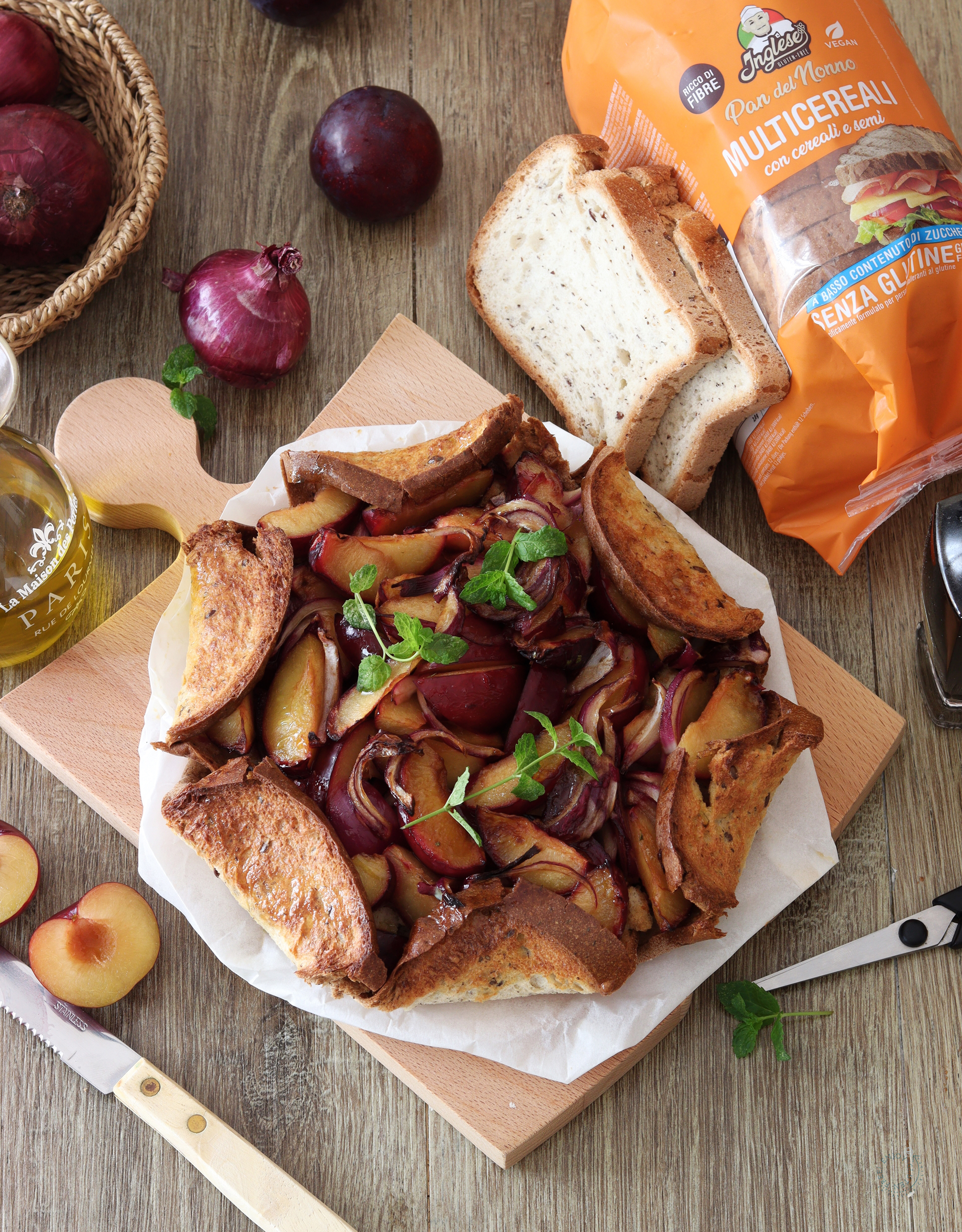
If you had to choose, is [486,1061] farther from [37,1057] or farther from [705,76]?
[705,76]

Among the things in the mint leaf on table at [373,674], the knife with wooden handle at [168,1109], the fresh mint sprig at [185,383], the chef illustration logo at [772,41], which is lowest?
the knife with wooden handle at [168,1109]

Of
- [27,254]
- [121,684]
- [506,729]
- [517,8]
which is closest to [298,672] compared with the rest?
[506,729]

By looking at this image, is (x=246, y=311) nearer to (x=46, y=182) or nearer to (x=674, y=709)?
(x=46, y=182)

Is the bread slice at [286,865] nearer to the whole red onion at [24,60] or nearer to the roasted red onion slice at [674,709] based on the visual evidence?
the roasted red onion slice at [674,709]

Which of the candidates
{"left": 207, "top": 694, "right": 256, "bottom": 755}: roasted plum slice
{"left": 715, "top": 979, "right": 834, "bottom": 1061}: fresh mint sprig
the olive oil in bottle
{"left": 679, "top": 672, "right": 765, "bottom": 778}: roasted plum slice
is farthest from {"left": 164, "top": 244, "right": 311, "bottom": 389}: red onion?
{"left": 715, "top": 979, "right": 834, "bottom": 1061}: fresh mint sprig

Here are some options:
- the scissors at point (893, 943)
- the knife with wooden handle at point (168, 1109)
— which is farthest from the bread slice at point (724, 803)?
the knife with wooden handle at point (168, 1109)

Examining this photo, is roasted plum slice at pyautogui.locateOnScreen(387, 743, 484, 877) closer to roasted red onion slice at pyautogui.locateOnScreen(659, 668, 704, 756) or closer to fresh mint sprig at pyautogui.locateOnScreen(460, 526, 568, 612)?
fresh mint sprig at pyautogui.locateOnScreen(460, 526, 568, 612)
